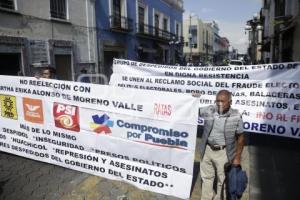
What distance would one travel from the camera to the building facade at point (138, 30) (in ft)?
60.7

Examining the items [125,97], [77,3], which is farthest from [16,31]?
[125,97]

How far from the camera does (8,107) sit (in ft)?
17.5

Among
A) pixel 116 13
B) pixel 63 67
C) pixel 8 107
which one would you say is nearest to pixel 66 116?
pixel 8 107

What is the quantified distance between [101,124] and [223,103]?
78.4 inches

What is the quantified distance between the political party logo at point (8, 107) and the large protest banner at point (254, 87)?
2.75m

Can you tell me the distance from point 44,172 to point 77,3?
1254 centimetres

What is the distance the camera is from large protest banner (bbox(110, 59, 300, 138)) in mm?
5613

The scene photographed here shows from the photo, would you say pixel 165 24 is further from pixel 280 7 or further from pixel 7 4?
pixel 7 4

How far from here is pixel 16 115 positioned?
17.2 ft

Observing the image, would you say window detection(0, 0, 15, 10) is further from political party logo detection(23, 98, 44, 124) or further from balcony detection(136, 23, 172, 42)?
balcony detection(136, 23, 172, 42)

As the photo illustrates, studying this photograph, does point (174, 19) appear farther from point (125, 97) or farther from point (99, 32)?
point (125, 97)

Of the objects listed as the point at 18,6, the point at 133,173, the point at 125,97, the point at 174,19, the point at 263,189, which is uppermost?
the point at 174,19

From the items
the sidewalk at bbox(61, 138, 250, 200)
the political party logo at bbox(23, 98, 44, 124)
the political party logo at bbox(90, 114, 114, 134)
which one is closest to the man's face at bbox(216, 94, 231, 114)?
the sidewalk at bbox(61, 138, 250, 200)

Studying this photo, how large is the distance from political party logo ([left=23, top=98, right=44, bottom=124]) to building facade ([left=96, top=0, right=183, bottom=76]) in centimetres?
1275
